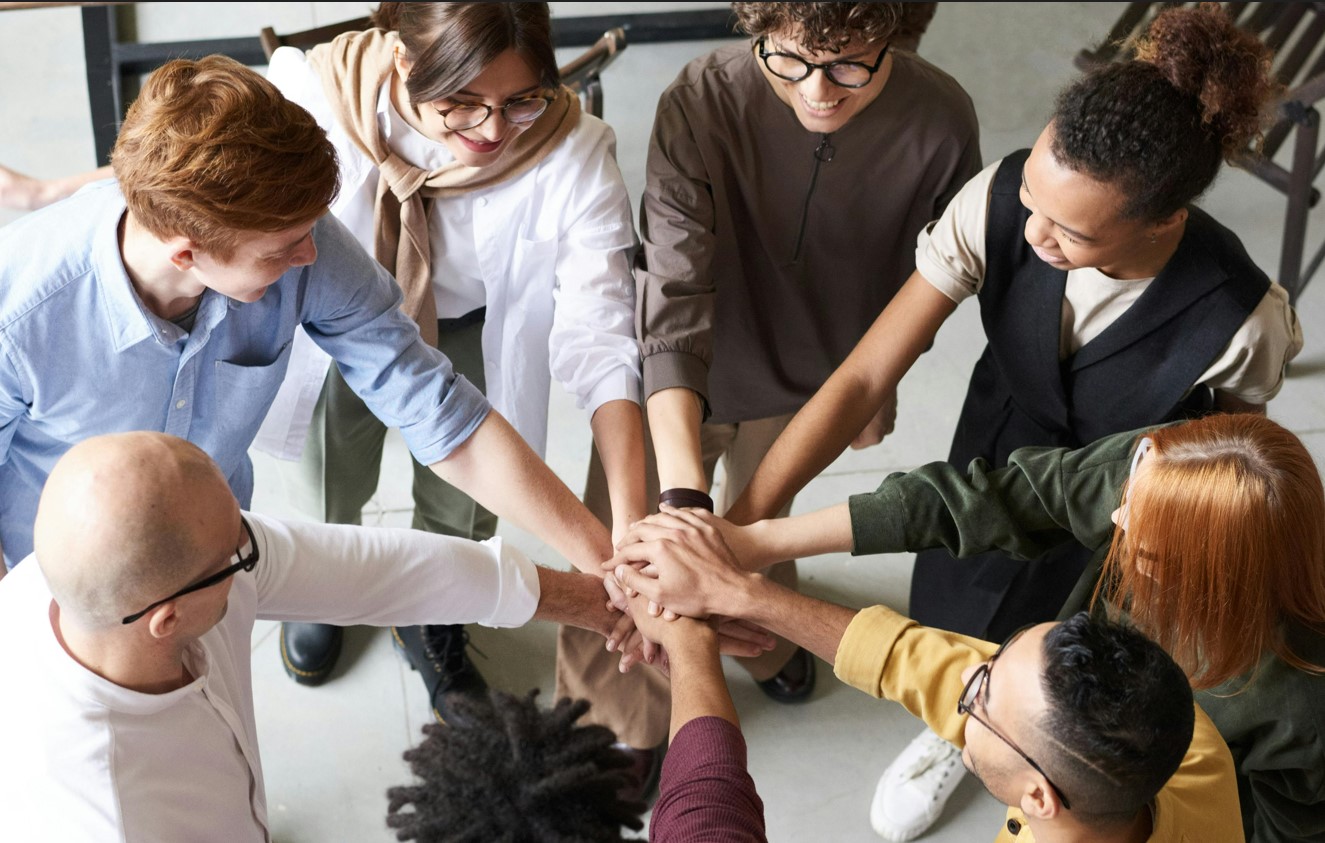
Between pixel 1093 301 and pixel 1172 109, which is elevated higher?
pixel 1172 109

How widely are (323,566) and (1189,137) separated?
44.4 inches

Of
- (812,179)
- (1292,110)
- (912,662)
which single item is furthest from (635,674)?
(1292,110)

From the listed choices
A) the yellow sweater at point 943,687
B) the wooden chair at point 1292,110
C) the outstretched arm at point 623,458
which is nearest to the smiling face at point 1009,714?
the yellow sweater at point 943,687

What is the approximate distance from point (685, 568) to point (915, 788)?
73cm

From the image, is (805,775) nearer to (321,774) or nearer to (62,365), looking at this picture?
(321,774)

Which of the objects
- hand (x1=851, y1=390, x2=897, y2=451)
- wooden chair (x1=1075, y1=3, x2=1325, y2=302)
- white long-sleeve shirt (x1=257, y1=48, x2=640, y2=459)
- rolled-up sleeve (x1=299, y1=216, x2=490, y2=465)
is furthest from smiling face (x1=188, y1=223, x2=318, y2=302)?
wooden chair (x1=1075, y1=3, x2=1325, y2=302)

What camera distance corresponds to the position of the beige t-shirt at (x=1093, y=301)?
151cm

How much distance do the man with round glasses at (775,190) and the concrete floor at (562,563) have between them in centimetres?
15

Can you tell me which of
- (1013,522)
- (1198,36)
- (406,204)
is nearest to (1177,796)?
(1013,522)

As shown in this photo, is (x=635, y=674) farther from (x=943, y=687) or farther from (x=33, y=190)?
Result: (x=33, y=190)

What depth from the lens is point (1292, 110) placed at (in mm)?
2787

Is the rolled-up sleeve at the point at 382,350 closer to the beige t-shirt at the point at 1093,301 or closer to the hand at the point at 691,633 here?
the hand at the point at 691,633

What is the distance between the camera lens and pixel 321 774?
7.00 ft

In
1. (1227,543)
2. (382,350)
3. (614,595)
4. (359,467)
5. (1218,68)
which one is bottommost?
(359,467)
